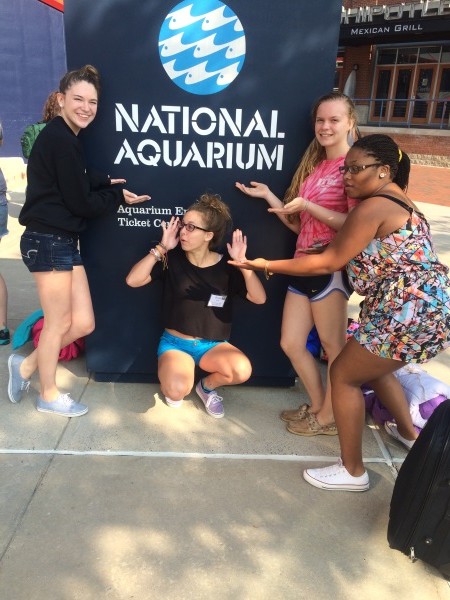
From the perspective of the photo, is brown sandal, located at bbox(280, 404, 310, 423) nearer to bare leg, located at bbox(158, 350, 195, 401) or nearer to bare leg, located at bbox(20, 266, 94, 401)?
bare leg, located at bbox(158, 350, 195, 401)

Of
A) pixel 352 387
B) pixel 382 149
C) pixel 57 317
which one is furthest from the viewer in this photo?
pixel 57 317

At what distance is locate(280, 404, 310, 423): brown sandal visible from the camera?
120 inches

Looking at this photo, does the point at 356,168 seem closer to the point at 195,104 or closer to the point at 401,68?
the point at 195,104

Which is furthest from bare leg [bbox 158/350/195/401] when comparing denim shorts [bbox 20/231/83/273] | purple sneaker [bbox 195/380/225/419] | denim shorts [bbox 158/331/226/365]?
denim shorts [bbox 20/231/83/273]

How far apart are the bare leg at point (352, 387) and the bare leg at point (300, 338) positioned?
0.52m

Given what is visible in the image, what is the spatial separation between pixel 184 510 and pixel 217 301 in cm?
113

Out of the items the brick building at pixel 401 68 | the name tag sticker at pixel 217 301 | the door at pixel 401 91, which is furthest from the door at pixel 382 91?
the name tag sticker at pixel 217 301

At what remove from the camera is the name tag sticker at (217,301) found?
297 centimetres

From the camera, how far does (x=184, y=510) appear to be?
2.34 metres

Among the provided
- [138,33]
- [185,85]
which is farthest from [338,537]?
[138,33]

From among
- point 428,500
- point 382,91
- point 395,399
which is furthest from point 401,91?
point 428,500

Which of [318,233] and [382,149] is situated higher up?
[382,149]

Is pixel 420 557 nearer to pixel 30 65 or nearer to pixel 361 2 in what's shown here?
pixel 30 65

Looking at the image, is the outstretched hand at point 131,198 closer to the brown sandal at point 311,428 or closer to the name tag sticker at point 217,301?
the name tag sticker at point 217,301
